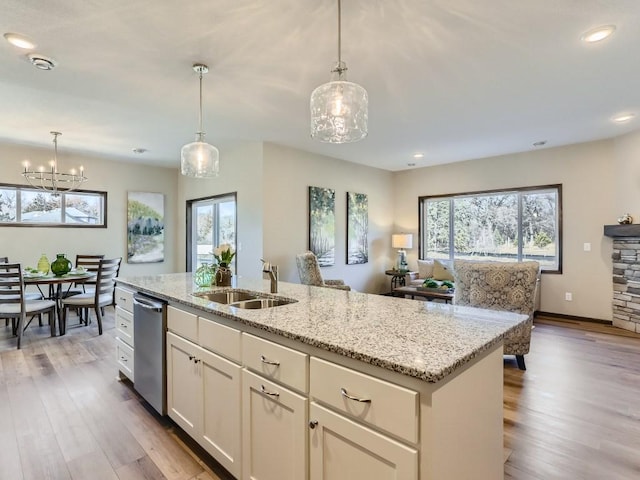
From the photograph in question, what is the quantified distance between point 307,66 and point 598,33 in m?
2.03

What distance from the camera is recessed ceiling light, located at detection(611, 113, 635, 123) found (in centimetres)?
398

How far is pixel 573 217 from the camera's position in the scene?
5301 mm

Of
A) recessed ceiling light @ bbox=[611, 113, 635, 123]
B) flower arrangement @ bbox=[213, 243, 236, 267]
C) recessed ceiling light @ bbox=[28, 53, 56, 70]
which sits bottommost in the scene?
flower arrangement @ bbox=[213, 243, 236, 267]

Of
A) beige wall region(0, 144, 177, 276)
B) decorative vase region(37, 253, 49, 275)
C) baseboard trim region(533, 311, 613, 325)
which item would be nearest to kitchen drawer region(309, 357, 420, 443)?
decorative vase region(37, 253, 49, 275)

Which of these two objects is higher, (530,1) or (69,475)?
(530,1)

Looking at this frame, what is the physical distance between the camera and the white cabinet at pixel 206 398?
173 centimetres

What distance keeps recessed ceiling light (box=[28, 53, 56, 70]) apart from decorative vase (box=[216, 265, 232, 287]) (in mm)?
2027

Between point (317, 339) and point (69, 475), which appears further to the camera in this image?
point (69, 475)

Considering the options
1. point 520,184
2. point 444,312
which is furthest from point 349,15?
point 520,184

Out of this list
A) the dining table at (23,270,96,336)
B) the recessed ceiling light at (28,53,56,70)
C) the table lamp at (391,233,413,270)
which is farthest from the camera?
the table lamp at (391,233,413,270)

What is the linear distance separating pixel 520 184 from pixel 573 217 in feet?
3.02

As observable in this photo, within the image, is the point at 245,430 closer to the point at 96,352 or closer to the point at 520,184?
the point at 96,352

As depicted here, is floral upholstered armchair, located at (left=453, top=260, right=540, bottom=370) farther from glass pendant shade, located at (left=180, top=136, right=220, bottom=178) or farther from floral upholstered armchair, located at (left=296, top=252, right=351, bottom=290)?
glass pendant shade, located at (left=180, top=136, right=220, bottom=178)

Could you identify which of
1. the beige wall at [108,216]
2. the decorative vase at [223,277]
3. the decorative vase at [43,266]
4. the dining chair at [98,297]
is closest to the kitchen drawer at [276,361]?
the decorative vase at [223,277]
